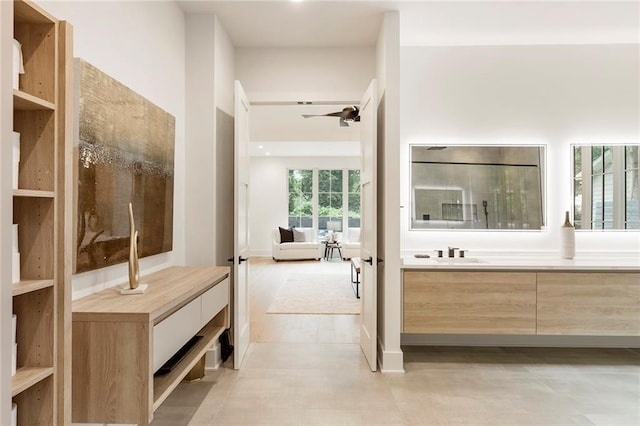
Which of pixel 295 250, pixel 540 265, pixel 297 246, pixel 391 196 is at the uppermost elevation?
pixel 391 196

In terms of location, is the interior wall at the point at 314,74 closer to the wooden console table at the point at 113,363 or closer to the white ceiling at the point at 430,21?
the white ceiling at the point at 430,21

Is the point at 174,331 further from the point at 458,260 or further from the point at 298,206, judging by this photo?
the point at 298,206

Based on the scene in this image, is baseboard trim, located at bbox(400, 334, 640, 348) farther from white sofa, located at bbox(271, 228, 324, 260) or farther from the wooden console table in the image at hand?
white sofa, located at bbox(271, 228, 324, 260)

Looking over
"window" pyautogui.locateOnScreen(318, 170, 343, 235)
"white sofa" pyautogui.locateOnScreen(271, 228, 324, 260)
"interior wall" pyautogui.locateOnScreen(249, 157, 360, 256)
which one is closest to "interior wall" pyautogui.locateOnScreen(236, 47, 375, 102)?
"white sofa" pyautogui.locateOnScreen(271, 228, 324, 260)

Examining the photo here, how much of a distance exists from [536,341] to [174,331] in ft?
10.6

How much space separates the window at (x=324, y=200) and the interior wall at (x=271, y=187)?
0.17 meters

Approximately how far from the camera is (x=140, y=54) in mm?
2217

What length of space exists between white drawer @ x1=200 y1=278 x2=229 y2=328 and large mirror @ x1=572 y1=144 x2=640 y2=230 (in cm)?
333

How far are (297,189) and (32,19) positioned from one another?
8920 mm

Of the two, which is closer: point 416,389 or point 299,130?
point 416,389

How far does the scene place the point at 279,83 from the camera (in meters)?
3.41

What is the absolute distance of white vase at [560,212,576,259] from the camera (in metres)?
3.27

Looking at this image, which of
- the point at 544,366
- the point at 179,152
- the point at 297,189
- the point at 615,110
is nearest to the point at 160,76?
the point at 179,152

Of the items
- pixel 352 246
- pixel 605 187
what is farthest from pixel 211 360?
pixel 352 246
